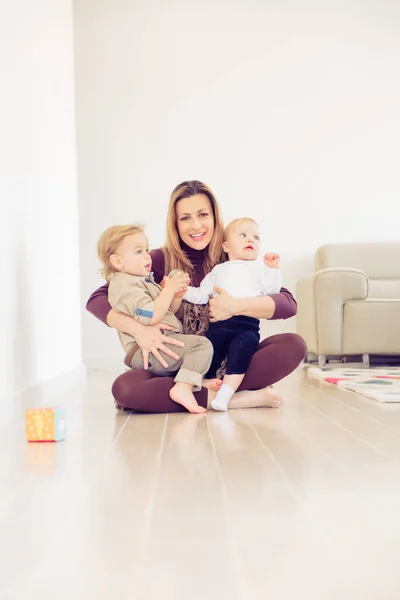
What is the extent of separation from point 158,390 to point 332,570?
178 centimetres

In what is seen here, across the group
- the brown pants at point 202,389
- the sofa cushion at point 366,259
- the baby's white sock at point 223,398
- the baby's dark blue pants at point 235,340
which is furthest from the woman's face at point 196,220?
the sofa cushion at point 366,259

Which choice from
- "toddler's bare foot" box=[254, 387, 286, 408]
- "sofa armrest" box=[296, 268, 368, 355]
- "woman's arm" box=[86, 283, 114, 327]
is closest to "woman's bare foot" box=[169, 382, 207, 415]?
"toddler's bare foot" box=[254, 387, 286, 408]

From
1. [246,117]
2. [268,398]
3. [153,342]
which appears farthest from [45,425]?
[246,117]

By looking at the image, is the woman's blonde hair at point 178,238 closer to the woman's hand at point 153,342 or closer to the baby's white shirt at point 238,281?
the baby's white shirt at point 238,281

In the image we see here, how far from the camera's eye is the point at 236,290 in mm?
2918

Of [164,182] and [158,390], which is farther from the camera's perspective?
[164,182]

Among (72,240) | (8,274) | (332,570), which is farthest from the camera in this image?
(72,240)

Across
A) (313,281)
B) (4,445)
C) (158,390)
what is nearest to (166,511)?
(4,445)

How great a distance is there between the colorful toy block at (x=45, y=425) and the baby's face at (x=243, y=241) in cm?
107

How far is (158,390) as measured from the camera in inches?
108

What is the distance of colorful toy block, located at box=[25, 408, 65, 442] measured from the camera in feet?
7.14

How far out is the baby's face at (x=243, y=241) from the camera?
299 cm

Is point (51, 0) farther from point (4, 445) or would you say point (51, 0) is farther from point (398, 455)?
point (398, 455)

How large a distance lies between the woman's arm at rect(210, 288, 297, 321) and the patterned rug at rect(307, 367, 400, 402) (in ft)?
1.79
